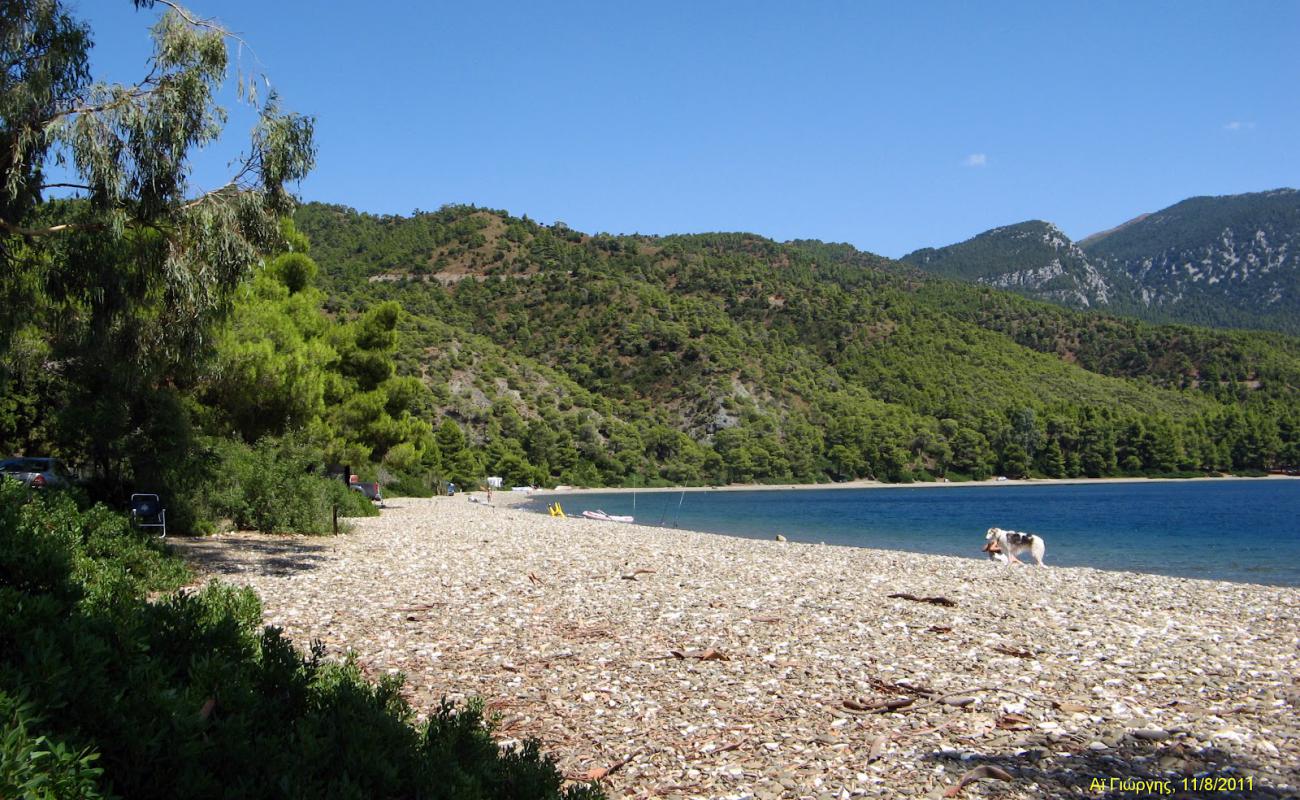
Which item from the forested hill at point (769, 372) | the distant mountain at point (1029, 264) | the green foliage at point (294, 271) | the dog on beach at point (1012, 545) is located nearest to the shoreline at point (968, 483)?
the forested hill at point (769, 372)

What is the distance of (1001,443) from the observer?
95.3 metres

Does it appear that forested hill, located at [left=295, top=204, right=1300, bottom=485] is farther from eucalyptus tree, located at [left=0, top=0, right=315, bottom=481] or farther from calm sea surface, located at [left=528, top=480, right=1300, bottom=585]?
eucalyptus tree, located at [left=0, top=0, right=315, bottom=481]

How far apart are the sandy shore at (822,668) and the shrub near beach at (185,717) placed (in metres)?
1.52

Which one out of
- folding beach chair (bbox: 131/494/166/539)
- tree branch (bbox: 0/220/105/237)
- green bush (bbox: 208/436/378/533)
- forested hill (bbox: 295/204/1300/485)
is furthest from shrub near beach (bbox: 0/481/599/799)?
forested hill (bbox: 295/204/1300/485)

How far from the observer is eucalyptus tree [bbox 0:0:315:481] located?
1070 cm

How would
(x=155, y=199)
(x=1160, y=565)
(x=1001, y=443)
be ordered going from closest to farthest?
1. (x=155, y=199)
2. (x=1160, y=565)
3. (x=1001, y=443)

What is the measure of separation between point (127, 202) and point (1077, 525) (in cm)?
4283

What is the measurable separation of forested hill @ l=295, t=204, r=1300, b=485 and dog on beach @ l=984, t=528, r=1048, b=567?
198 ft

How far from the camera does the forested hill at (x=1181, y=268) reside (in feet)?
539

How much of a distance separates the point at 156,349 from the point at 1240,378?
396ft

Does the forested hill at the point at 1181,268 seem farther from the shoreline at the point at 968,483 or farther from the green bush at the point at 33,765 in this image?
the green bush at the point at 33,765

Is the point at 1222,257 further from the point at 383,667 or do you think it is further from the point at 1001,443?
the point at 383,667

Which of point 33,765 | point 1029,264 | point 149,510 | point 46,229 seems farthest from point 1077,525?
point 1029,264

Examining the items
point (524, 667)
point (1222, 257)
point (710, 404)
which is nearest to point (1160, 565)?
point (524, 667)
